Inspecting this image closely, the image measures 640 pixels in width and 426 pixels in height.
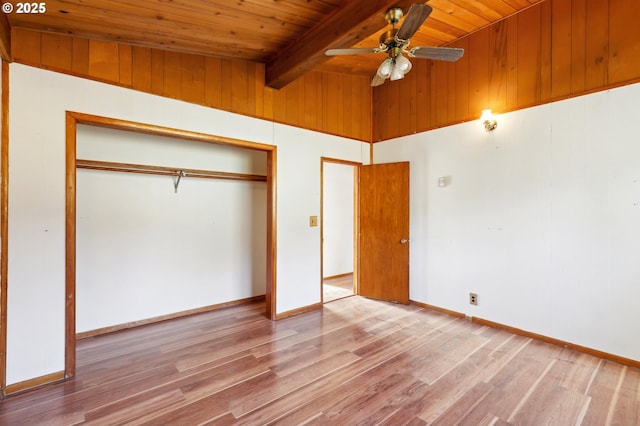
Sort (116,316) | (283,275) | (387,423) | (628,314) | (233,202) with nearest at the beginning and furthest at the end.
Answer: (387,423)
(628,314)
(116,316)
(283,275)
(233,202)

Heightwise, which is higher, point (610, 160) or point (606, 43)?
point (606, 43)

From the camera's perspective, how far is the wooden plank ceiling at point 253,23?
211 cm

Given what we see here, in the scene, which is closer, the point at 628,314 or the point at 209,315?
the point at 628,314

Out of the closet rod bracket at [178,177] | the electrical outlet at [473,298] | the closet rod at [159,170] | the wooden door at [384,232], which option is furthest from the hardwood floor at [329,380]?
the closet rod at [159,170]

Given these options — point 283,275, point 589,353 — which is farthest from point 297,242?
point 589,353

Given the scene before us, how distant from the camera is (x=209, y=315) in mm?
3709

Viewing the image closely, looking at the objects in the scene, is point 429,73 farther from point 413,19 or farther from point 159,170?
point 159,170

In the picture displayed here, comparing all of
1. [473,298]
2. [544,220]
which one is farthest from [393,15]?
[473,298]

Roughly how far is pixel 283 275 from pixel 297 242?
1.50 ft

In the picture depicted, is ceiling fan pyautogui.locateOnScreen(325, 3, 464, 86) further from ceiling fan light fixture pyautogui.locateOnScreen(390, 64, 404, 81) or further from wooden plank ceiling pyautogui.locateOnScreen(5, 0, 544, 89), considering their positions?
wooden plank ceiling pyautogui.locateOnScreen(5, 0, 544, 89)

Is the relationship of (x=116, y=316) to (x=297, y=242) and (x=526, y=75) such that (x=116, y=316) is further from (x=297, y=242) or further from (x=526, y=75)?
(x=526, y=75)

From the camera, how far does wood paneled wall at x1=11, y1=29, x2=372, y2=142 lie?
2320mm

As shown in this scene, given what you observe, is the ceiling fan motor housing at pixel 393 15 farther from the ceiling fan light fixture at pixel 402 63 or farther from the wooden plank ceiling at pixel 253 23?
the ceiling fan light fixture at pixel 402 63

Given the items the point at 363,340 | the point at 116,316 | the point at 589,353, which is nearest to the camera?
the point at 589,353
